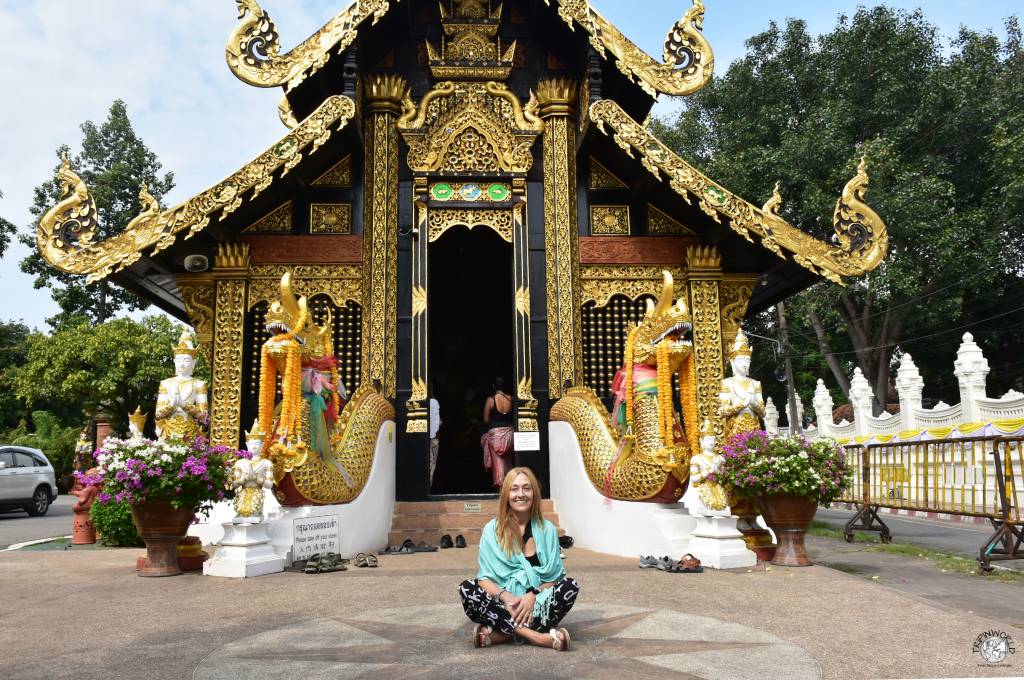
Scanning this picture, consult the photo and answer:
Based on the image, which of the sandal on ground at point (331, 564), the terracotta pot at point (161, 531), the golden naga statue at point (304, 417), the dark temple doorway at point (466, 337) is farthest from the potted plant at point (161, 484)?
the dark temple doorway at point (466, 337)

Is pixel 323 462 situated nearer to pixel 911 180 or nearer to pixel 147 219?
pixel 147 219

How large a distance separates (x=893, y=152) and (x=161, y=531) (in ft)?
61.3

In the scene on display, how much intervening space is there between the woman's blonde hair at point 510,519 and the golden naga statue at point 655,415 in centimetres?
307

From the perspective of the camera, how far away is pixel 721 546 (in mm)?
5824

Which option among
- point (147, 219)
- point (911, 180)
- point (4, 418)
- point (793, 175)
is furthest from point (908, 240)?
point (4, 418)

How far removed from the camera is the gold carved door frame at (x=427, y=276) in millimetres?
8492

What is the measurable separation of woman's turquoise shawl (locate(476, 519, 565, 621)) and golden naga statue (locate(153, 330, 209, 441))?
378cm

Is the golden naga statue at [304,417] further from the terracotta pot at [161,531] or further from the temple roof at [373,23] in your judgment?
the temple roof at [373,23]

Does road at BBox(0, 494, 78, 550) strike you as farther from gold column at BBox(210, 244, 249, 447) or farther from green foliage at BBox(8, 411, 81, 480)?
green foliage at BBox(8, 411, 81, 480)

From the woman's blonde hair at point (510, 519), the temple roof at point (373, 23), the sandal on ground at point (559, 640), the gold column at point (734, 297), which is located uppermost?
the temple roof at point (373, 23)

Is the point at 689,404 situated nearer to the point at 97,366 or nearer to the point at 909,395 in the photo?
the point at 909,395

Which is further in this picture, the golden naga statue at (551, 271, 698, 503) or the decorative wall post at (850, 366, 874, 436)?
the decorative wall post at (850, 366, 874, 436)

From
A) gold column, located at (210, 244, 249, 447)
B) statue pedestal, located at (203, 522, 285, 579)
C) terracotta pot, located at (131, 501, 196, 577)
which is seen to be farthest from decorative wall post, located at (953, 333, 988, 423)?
terracotta pot, located at (131, 501, 196, 577)

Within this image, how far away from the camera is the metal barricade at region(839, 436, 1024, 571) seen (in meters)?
6.91
